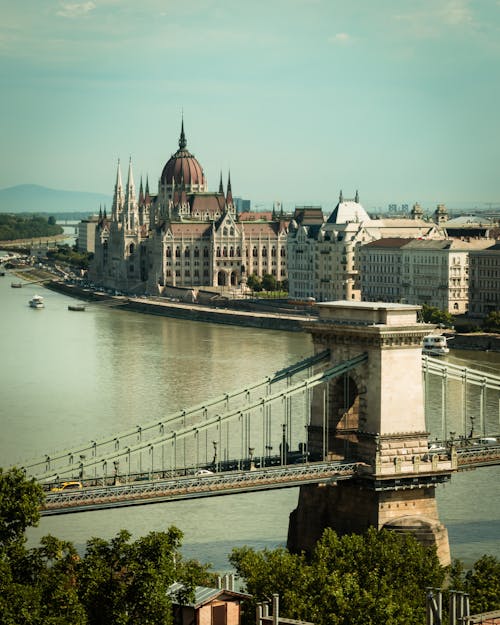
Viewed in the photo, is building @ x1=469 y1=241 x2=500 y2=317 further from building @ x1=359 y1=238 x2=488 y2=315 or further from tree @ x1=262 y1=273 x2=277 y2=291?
tree @ x1=262 y1=273 x2=277 y2=291

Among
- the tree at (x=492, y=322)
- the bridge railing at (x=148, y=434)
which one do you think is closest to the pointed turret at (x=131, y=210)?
the tree at (x=492, y=322)

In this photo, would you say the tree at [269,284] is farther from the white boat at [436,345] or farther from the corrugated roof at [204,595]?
the corrugated roof at [204,595]

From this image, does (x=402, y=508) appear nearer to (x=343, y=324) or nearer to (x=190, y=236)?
(x=343, y=324)

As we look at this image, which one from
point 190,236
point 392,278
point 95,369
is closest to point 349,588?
point 95,369

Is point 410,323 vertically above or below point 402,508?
above

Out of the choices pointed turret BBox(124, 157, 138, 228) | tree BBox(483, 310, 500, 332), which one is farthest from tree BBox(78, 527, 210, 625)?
pointed turret BBox(124, 157, 138, 228)

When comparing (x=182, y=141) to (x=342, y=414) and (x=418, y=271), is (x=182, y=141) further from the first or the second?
(x=342, y=414)

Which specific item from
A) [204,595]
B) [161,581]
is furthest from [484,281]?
[204,595]
